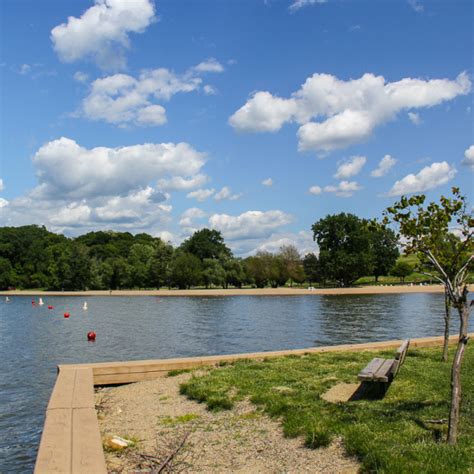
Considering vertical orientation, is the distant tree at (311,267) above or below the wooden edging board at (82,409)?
above

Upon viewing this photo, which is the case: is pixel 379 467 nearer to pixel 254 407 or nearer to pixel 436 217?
pixel 254 407

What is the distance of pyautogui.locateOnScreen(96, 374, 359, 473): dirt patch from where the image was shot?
6.48m

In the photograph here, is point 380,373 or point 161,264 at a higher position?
point 161,264

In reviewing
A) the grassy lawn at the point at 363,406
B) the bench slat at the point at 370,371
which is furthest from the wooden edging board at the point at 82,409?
the bench slat at the point at 370,371

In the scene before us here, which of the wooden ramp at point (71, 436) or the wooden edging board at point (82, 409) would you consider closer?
the wooden ramp at point (71, 436)

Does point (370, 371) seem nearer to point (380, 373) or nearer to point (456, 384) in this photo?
point (380, 373)

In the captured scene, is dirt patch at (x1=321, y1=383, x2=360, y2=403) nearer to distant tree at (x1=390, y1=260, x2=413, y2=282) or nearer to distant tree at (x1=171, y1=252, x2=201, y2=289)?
distant tree at (x1=171, y1=252, x2=201, y2=289)

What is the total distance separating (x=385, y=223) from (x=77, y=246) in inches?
4193

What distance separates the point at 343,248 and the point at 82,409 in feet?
283

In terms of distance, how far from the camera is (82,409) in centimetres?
846

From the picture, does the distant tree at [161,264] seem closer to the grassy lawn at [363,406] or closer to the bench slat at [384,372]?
the grassy lawn at [363,406]

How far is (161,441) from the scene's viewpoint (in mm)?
7758

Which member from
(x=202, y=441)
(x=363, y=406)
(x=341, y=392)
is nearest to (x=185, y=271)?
(x=341, y=392)

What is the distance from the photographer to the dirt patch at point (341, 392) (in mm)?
9086
